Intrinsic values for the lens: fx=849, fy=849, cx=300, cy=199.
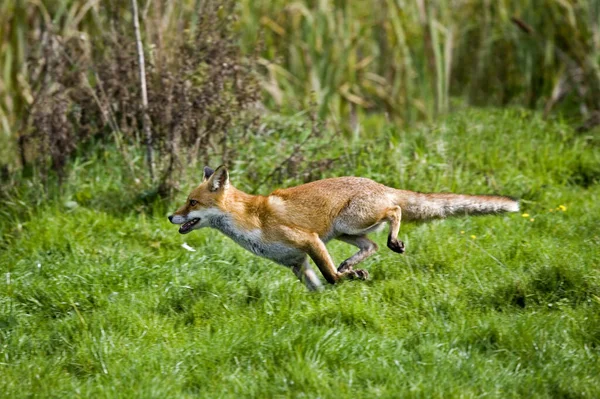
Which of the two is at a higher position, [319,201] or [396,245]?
[319,201]

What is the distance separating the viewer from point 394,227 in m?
7.14

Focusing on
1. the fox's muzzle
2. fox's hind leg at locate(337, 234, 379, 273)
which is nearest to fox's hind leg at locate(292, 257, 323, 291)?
fox's hind leg at locate(337, 234, 379, 273)

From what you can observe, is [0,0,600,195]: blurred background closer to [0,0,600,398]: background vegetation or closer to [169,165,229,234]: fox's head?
[0,0,600,398]: background vegetation

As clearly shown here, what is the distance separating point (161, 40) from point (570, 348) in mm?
6393

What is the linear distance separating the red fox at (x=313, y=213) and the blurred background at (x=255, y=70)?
2.09m

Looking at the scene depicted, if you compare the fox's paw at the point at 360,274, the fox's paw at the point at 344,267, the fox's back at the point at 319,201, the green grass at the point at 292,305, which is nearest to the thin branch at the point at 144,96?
the green grass at the point at 292,305

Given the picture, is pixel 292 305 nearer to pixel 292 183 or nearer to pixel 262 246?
pixel 262 246

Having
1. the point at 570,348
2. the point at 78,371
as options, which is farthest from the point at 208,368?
the point at 570,348

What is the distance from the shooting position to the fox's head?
23.8 feet

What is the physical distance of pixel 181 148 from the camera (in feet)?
31.8

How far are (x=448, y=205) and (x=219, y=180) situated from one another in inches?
77.9

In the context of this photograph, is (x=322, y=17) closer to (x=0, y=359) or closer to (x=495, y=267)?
(x=495, y=267)

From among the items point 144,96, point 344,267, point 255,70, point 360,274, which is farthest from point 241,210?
point 255,70

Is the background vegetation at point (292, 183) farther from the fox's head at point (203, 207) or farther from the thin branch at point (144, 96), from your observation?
the fox's head at point (203, 207)
